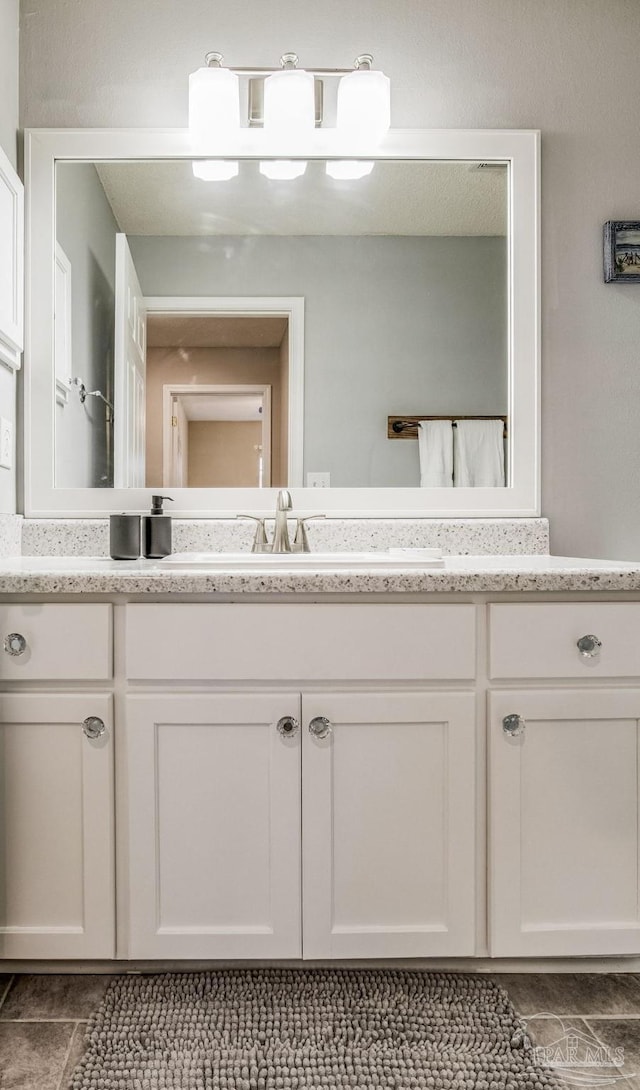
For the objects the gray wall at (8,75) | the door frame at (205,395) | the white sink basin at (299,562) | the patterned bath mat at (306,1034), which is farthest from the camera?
the door frame at (205,395)

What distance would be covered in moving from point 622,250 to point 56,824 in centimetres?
188

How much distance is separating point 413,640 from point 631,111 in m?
1.56

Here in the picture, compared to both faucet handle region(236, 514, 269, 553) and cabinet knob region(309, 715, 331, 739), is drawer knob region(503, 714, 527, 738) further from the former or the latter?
faucet handle region(236, 514, 269, 553)

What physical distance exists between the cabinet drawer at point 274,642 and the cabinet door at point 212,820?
0.18 ft

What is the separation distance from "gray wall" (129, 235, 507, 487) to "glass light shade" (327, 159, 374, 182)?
16cm

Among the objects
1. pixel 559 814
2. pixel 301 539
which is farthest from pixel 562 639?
pixel 301 539

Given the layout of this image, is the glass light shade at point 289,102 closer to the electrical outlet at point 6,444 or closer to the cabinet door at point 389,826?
the electrical outlet at point 6,444

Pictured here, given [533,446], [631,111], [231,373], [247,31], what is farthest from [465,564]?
[247,31]

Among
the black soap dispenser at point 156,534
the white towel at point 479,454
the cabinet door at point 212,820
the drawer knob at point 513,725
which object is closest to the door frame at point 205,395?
the black soap dispenser at point 156,534

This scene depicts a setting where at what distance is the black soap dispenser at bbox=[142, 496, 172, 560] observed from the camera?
5.56 ft

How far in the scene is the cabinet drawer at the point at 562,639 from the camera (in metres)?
1.27

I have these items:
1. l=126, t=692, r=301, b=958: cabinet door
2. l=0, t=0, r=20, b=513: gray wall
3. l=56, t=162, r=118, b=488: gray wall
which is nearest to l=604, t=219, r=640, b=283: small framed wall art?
l=56, t=162, r=118, b=488: gray wall

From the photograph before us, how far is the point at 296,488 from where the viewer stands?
71.6 inches

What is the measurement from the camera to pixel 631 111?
182cm
